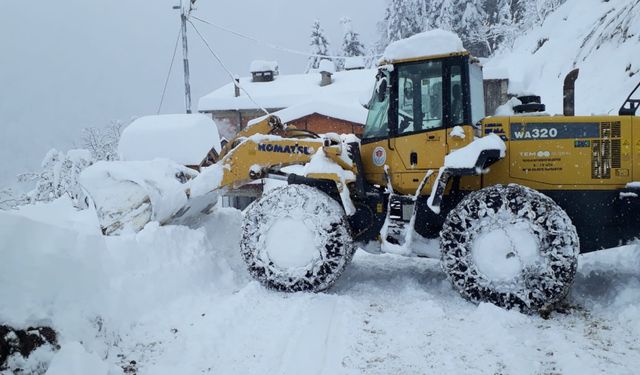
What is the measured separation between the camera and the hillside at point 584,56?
1256 centimetres

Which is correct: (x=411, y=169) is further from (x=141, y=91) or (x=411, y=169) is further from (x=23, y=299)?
(x=141, y=91)

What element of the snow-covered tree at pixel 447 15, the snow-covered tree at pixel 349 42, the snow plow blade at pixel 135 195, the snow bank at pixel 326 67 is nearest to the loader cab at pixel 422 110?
the snow plow blade at pixel 135 195

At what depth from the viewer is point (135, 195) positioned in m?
6.43

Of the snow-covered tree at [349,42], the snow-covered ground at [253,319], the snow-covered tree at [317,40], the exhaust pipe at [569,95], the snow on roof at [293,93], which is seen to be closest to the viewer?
the snow-covered ground at [253,319]

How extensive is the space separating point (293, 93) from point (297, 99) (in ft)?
1.70

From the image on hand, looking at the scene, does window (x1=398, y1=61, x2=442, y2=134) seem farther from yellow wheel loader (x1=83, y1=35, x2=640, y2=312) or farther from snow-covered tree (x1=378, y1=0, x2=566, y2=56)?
snow-covered tree (x1=378, y1=0, x2=566, y2=56)

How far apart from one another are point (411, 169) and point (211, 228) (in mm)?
3040

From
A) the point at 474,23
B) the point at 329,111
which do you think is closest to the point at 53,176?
the point at 329,111

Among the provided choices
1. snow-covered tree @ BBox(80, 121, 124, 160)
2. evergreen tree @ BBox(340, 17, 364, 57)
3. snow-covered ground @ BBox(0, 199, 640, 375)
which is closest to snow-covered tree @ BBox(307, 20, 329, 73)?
evergreen tree @ BBox(340, 17, 364, 57)

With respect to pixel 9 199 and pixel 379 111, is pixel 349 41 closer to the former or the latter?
pixel 9 199

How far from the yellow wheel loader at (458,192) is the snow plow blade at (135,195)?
114cm

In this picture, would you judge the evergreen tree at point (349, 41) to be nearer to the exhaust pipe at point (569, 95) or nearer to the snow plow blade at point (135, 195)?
the snow plow blade at point (135, 195)

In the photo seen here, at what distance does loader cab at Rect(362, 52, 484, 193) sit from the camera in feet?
17.7

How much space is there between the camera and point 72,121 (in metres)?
108
